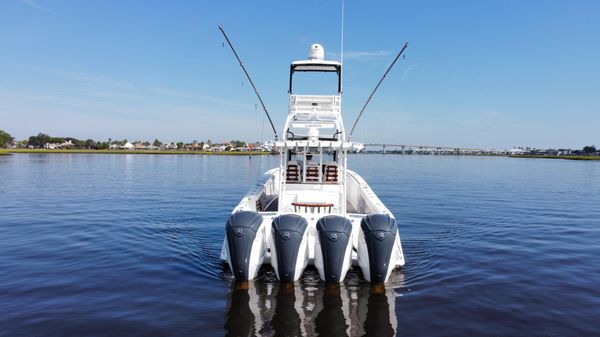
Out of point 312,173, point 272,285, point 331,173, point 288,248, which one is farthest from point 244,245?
point 331,173

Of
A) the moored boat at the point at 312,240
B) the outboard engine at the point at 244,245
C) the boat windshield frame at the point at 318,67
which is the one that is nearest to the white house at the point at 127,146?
the boat windshield frame at the point at 318,67

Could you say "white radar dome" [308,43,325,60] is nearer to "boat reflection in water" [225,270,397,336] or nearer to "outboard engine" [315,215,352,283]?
"outboard engine" [315,215,352,283]

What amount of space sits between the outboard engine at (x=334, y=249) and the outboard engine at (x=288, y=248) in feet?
1.39

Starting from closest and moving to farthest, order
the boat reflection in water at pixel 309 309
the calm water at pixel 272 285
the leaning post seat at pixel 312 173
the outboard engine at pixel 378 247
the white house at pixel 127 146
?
1. the boat reflection in water at pixel 309 309
2. the calm water at pixel 272 285
3. the outboard engine at pixel 378 247
4. the leaning post seat at pixel 312 173
5. the white house at pixel 127 146

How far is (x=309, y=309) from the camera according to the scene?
7.46 m

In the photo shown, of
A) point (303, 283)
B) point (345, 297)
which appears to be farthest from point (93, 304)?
point (345, 297)

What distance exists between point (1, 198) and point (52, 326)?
2105cm

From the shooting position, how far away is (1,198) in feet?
74.0

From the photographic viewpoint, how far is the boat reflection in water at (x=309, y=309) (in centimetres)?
670

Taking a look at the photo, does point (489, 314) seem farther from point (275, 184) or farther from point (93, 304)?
point (275, 184)

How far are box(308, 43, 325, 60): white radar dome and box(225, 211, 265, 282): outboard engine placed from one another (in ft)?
24.9

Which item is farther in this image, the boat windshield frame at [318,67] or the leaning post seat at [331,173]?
the boat windshield frame at [318,67]

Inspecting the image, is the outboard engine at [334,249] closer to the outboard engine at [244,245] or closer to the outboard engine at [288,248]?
the outboard engine at [288,248]

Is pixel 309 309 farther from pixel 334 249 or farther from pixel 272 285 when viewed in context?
pixel 272 285
